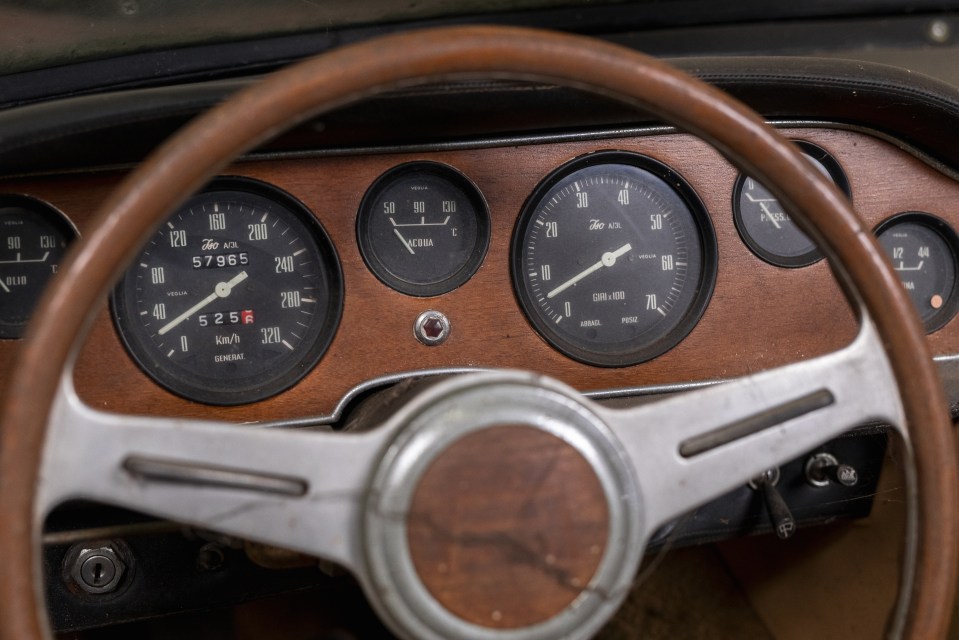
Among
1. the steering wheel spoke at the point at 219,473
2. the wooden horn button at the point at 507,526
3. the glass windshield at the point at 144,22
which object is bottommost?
the wooden horn button at the point at 507,526

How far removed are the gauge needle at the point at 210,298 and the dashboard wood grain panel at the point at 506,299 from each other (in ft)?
0.31

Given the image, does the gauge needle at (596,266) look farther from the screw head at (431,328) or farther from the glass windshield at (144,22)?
the glass windshield at (144,22)

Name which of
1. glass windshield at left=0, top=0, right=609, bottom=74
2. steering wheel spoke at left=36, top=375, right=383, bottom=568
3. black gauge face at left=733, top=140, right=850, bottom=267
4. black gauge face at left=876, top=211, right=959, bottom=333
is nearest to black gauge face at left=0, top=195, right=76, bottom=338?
glass windshield at left=0, top=0, right=609, bottom=74

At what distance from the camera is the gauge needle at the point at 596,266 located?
1.93m

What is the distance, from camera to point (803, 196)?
1116 millimetres

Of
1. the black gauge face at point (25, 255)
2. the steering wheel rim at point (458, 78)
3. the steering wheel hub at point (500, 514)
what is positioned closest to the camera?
the steering wheel rim at point (458, 78)

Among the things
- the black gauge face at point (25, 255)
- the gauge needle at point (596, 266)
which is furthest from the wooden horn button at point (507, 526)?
the black gauge face at point (25, 255)

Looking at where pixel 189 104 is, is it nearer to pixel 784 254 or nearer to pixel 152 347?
pixel 152 347

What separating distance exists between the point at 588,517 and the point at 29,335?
25.6 inches

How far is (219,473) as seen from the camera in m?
1.03

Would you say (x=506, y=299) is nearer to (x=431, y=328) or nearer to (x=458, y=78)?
(x=431, y=328)

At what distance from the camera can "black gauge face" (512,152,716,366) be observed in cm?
192

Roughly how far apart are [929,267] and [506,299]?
1012 mm

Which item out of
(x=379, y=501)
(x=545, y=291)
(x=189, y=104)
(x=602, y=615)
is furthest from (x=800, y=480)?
(x=189, y=104)
